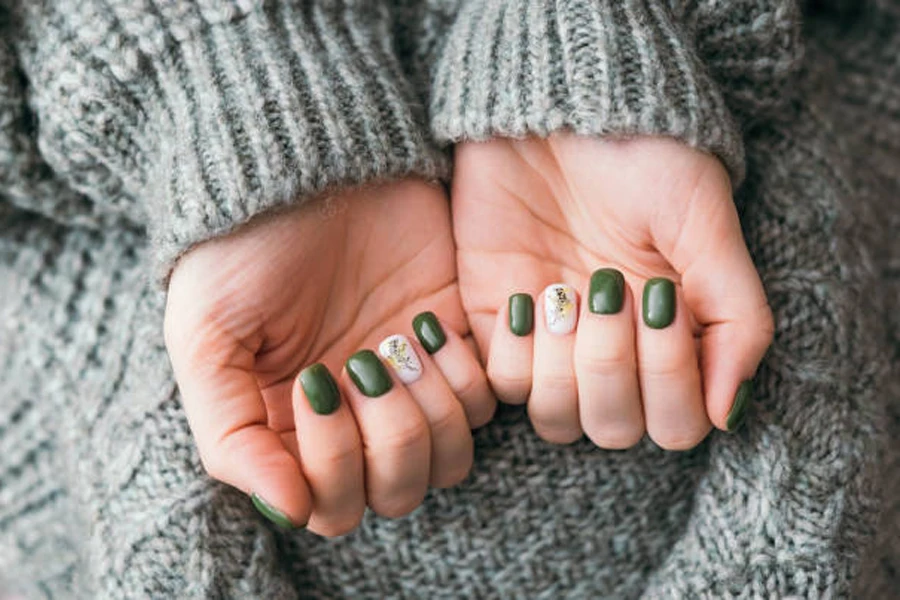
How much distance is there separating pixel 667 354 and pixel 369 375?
181 millimetres

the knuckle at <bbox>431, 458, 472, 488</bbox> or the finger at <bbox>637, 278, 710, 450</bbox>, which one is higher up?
the finger at <bbox>637, 278, 710, 450</bbox>

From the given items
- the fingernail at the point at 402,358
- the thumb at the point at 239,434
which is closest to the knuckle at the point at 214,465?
the thumb at the point at 239,434

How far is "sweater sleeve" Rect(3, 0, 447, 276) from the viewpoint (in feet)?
2.06

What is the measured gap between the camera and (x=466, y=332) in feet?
2.32

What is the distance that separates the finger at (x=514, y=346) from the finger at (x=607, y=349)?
37mm

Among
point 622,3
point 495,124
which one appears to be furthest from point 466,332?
point 622,3

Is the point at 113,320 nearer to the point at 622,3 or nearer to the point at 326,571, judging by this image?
the point at 326,571

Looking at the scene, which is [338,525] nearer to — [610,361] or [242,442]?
[242,442]

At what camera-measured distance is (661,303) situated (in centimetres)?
60

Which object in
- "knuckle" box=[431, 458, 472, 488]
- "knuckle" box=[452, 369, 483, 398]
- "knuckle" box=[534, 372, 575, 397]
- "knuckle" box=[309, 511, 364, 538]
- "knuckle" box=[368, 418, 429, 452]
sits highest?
"knuckle" box=[368, 418, 429, 452]

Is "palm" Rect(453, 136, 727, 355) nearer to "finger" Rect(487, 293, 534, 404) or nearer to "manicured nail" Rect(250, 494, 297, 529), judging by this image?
"finger" Rect(487, 293, 534, 404)

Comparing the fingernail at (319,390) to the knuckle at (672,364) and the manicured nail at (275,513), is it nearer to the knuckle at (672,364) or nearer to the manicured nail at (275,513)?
the manicured nail at (275,513)

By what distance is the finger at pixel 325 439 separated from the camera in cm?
60

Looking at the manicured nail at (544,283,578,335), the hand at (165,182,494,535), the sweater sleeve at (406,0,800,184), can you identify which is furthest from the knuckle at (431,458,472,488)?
the sweater sleeve at (406,0,800,184)
